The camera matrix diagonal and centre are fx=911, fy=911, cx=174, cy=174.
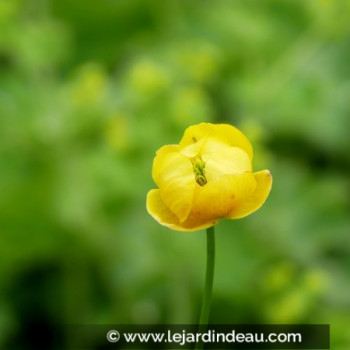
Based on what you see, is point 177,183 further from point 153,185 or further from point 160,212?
point 153,185

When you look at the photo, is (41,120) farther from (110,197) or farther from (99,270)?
(99,270)

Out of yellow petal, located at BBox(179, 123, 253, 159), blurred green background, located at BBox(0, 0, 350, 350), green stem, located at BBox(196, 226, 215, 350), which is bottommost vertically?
green stem, located at BBox(196, 226, 215, 350)

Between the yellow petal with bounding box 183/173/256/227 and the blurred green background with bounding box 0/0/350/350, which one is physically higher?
the blurred green background with bounding box 0/0/350/350

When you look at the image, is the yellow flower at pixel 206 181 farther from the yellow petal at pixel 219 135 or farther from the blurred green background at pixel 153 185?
the blurred green background at pixel 153 185

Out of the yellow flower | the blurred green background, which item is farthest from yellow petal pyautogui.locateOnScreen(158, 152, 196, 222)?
the blurred green background

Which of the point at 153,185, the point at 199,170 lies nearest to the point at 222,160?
the point at 199,170

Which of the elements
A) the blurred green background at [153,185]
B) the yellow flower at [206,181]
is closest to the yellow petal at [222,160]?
the yellow flower at [206,181]

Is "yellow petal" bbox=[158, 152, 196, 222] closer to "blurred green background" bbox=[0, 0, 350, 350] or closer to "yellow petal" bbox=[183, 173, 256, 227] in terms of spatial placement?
"yellow petal" bbox=[183, 173, 256, 227]
